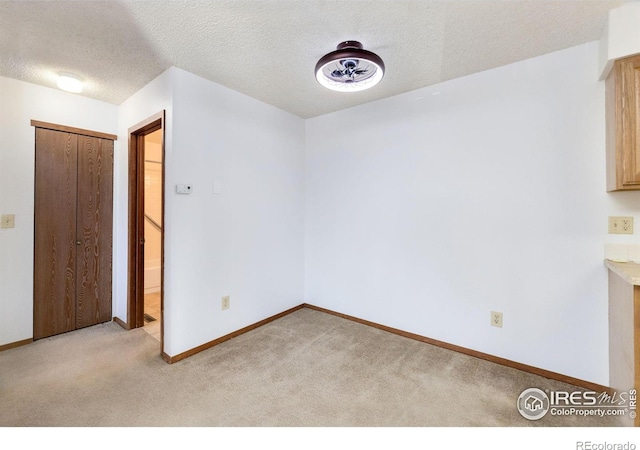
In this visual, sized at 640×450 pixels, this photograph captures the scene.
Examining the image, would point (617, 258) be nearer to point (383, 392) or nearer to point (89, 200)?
point (383, 392)

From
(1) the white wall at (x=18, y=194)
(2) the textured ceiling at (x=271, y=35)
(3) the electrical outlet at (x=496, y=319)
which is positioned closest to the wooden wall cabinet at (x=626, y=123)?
(2) the textured ceiling at (x=271, y=35)

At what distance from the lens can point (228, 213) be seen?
8.63 feet

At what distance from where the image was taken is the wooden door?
260 cm

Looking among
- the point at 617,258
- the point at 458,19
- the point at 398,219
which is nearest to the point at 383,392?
the point at 398,219

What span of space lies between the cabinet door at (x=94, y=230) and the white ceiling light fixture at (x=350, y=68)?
249cm

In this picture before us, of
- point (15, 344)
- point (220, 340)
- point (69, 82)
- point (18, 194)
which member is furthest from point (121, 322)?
point (69, 82)

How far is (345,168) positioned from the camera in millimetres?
3113

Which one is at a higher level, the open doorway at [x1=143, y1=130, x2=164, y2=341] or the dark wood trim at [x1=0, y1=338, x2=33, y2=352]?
the open doorway at [x1=143, y1=130, x2=164, y2=341]

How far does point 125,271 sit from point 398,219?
283 cm

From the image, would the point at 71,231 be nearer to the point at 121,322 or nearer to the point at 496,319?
the point at 121,322

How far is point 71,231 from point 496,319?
3.91 metres

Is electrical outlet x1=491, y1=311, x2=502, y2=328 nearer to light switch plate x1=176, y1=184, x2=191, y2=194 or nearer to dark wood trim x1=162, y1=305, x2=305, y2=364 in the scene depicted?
dark wood trim x1=162, y1=305, x2=305, y2=364

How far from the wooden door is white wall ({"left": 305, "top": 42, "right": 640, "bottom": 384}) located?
2.49m

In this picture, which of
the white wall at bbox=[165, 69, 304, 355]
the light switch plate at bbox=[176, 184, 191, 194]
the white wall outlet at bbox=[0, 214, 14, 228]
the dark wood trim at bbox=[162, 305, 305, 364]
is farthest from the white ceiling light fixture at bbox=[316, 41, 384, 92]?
the white wall outlet at bbox=[0, 214, 14, 228]
